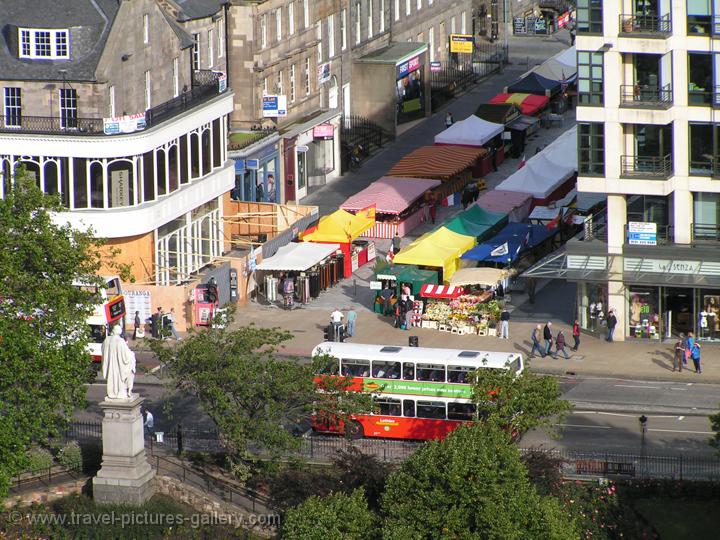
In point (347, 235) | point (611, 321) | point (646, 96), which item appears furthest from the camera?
point (347, 235)

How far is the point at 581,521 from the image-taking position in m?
59.4

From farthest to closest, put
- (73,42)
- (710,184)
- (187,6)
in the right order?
(187,6)
(73,42)
(710,184)

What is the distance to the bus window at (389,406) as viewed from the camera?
6556cm

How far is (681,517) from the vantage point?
6038 centimetres

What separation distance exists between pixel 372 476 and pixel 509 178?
41.0 meters

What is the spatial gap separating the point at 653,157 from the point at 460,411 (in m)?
17.5

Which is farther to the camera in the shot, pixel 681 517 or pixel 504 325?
pixel 504 325

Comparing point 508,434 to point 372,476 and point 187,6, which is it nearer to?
point 372,476

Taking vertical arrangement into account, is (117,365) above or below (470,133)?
below

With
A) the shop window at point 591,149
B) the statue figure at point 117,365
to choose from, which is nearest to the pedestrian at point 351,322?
the shop window at point 591,149

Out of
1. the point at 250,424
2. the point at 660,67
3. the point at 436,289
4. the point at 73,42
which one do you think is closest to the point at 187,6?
the point at 73,42

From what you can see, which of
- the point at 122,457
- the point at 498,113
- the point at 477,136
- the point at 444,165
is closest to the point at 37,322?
the point at 122,457

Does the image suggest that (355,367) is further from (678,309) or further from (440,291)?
(678,309)

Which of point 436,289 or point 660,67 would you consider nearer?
point 660,67
